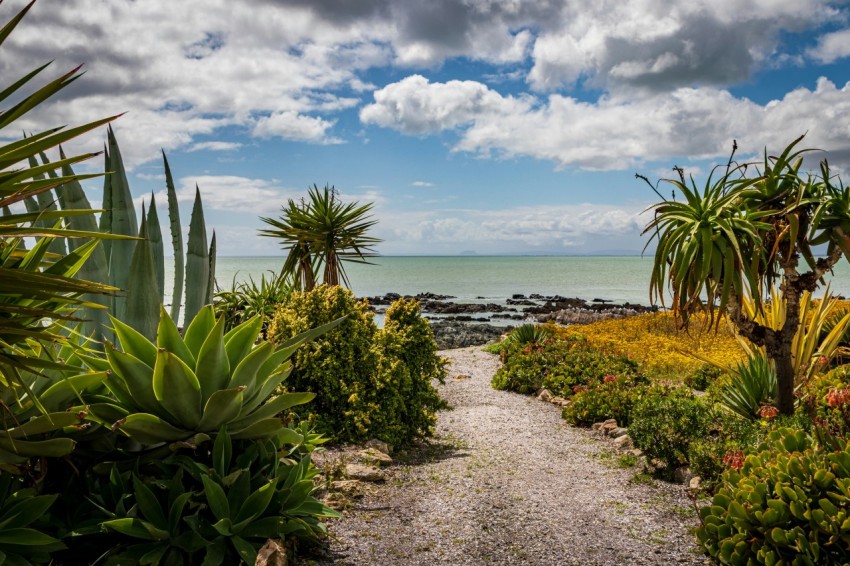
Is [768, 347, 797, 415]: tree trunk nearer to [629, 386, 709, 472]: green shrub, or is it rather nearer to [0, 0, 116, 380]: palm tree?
[629, 386, 709, 472]: green shrub

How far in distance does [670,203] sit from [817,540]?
4.49 meters

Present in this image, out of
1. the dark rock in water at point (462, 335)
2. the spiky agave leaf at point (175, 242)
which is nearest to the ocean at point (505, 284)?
the dark rock in water at point (462, 335)

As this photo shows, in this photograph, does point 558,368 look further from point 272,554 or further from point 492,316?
point 492,316

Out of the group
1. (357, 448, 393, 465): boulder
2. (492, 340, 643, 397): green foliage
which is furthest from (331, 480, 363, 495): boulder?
(492, 340, 643, 397): green foliage

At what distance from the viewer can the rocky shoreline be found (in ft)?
76.8

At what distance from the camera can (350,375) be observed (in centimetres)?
775

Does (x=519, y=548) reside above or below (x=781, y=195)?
below

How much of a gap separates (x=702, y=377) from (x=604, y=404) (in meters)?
3.97

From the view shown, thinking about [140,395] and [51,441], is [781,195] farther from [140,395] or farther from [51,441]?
[51,441]

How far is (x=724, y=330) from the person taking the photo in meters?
18.5

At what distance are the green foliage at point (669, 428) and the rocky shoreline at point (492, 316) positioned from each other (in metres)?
13.7

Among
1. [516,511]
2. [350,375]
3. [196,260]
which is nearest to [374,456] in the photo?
[350,375]

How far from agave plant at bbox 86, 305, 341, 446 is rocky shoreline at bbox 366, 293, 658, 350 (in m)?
17.2

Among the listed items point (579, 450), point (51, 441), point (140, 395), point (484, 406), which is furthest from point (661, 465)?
point (51, 441)
